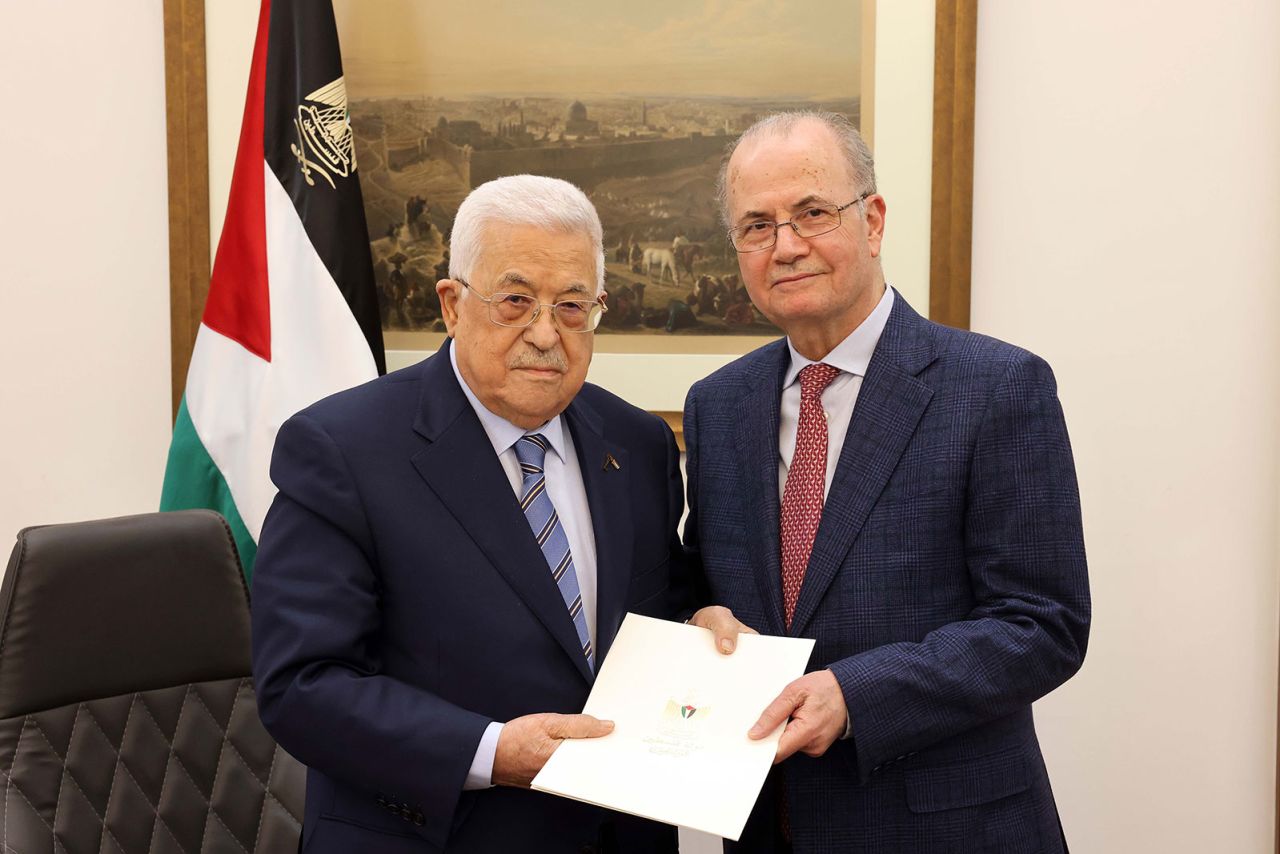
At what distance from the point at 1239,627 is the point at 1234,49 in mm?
1586

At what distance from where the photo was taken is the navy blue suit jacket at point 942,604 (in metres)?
1.67

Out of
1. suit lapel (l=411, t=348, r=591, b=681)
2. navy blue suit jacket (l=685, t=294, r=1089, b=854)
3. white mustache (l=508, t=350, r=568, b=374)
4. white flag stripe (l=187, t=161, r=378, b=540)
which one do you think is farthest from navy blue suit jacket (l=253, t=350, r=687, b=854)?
white flag stripe (l=187, t=161, r=378, b=540)

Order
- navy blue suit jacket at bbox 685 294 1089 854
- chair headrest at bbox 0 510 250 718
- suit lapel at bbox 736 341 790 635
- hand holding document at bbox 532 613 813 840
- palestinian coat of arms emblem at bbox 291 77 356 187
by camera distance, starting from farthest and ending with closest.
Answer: palestinian coat of arms emblem at bbox 291 77 356 187
chair headrest at bbox 0 510 250 718
suit lapel at bbox 736 341 790 635
navy blue suit jacket at bbox 685 294 1089 854
hand holding document at bbox 532 613 813 840

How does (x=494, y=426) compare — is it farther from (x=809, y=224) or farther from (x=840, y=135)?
(x=840, y=135)

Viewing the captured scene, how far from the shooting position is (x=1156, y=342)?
298 cm

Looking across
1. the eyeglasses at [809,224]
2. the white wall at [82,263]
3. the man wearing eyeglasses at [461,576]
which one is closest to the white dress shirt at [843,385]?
the eyeglasses at [809,224]

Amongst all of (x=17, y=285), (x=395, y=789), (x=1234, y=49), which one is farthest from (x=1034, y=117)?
(x=17, y=285)

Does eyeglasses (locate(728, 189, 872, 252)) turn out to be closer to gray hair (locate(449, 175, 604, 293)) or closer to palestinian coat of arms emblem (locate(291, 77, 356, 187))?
gray hair (locate(449, 175, 604, 293))

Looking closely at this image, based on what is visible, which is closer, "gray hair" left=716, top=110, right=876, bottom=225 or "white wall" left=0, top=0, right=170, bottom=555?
"gray hair" left=716, top=110, right=876, bottom=225

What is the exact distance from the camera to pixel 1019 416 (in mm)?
1732

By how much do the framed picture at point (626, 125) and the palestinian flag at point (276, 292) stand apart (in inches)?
7.5

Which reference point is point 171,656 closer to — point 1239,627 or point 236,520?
point 236,520

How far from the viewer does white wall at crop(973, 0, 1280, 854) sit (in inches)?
115

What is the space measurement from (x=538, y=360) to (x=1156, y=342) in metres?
2.07
